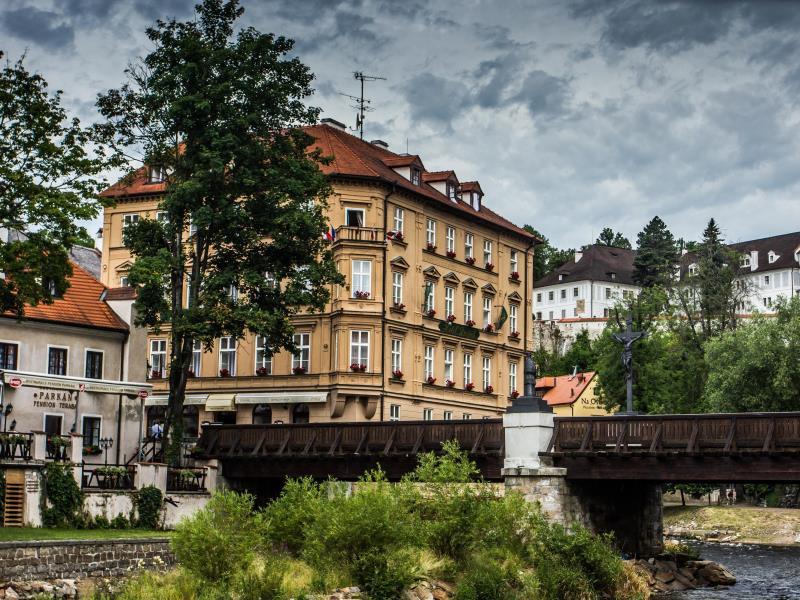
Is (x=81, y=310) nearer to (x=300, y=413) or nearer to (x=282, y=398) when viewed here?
(x=282, y=398)

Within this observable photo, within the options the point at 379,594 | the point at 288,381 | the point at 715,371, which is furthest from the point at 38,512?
the point at 715,371

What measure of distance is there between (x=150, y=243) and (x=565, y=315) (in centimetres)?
9588

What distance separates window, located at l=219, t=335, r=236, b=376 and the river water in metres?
24.6

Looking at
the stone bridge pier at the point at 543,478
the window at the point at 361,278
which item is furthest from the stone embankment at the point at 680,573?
the window at the point at 361,278

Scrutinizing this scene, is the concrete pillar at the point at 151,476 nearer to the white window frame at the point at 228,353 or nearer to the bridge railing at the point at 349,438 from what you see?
the bridge railing at the point at 349,438

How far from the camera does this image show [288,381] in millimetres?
60594

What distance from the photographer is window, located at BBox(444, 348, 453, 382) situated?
64750 millimetres

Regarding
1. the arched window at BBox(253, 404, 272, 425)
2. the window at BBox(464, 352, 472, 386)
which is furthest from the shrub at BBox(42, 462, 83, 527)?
the window at BBox(464, 352, 472, 386)

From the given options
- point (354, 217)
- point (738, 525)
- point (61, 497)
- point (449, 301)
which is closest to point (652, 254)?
point (738, 525)

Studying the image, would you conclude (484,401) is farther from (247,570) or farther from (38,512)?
(247,570)

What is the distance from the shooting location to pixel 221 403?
6172 centimetres

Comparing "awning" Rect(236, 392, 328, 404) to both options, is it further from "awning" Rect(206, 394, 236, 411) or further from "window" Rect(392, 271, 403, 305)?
"window" Rect(392, 271, 403, 305)

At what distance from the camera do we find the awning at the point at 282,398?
58.9m

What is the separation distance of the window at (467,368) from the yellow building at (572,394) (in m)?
32.2
